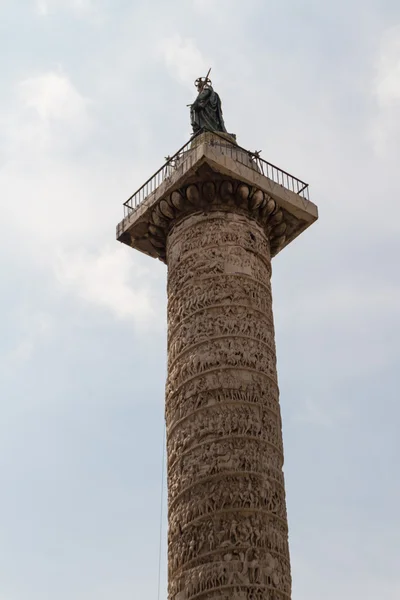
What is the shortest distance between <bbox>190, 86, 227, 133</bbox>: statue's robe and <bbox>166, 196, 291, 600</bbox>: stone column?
1448mm

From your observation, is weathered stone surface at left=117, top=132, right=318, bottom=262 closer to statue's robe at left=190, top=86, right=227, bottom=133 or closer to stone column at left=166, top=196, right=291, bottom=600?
stone column at left=166, top=196, right=291, bottom=600

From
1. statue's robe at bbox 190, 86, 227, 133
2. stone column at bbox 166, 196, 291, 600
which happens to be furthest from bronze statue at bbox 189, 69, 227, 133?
stone column at bbox 166, 196, 291, 600

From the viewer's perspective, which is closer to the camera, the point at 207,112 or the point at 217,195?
the point at 217,195

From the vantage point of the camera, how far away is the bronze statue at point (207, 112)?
465 inches

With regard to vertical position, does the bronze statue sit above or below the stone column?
above

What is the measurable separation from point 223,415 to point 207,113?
419 centimetres

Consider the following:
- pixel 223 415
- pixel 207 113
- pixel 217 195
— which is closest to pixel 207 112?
pixel 207 113

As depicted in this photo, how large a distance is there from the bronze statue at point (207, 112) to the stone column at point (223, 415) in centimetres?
145

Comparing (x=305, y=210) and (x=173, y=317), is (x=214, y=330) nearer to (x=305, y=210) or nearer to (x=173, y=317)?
(x=173, y=317)

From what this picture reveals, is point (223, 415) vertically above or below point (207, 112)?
below

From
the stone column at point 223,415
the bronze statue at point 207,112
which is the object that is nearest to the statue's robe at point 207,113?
the bronze statue at point 207,112

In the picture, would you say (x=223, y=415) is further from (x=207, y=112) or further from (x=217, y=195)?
(x=207, y=112)

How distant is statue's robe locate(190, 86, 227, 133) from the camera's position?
11812mm

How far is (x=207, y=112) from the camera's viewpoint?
1193 centimetres
